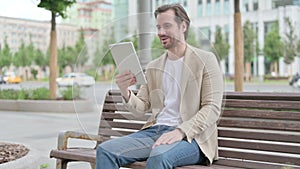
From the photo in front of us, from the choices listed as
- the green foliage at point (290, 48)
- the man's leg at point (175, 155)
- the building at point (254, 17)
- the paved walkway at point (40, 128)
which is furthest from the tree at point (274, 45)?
the man's leg at point (175, 155)

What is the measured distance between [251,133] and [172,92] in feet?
2.25

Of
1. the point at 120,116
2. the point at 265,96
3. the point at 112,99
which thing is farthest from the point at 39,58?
the point at 265,96

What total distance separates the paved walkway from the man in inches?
25.0

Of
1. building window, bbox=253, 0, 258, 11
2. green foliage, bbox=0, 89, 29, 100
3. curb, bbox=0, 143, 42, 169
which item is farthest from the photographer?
building window, bbox=253, 0, 258, 11

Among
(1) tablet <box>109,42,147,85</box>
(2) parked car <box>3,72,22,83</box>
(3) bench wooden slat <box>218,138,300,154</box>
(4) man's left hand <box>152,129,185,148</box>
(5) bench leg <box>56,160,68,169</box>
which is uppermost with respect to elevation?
(1) tablet <box>109,42,147,85</box>

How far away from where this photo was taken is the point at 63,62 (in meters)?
38.5

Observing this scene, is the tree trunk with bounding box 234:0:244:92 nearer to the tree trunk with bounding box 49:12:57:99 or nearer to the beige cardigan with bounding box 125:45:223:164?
the tree trunk with bounding box 49:12:57:99

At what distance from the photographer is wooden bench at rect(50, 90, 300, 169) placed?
2965 mm

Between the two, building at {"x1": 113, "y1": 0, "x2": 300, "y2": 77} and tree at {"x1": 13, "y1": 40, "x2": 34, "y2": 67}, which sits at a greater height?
building at {"x1": 113, "y1": 0, "x2": 300, "y2": 77}

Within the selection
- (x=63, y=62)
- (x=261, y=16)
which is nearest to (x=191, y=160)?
(x=63, y=62)

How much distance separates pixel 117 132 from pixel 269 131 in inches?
45.5

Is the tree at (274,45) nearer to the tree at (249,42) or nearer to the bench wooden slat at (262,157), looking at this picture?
the tree at (249,42)

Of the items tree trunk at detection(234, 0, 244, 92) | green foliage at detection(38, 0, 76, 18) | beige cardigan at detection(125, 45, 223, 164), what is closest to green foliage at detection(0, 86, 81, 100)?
green foliage at detection(38, 0, 76, 18)

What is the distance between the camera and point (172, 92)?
2.85m
